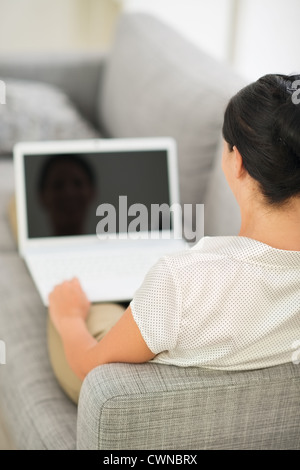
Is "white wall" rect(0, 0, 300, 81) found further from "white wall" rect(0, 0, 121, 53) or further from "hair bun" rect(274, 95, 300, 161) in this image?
"hair bun" rect(274, 95, 300, 161)

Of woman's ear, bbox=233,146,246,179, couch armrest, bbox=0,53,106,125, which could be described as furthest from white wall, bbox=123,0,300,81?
woman's ear, bbox=233,146,246,179

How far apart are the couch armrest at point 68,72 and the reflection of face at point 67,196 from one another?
991 mm

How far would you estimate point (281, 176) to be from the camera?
2.96 feet

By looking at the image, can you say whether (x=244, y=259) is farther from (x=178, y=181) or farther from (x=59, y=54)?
(x=59, y=54)

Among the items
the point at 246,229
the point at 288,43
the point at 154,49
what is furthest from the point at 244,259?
the point at 288,43

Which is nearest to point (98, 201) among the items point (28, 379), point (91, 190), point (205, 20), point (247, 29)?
point (91, 190)

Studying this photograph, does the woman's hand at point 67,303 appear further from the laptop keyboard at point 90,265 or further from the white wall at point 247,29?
the white wall at point 247,29

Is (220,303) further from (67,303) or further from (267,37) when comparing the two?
(267,37)

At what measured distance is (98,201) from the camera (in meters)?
1.76

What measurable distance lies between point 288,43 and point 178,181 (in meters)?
0.89

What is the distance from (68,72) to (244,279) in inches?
75.4

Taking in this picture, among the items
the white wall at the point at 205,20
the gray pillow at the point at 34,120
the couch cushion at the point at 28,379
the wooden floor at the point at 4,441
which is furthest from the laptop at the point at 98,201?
the white wall at the point at 205,20

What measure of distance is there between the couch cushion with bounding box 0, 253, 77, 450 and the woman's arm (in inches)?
4.4
